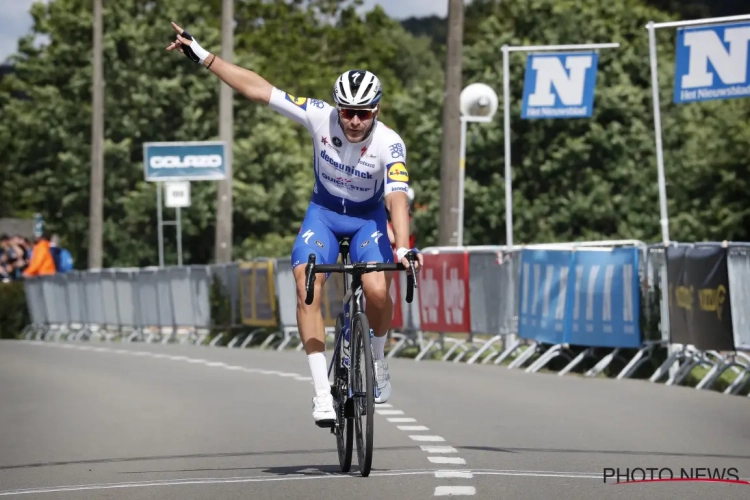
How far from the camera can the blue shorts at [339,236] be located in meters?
10.4

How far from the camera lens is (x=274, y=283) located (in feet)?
92.9

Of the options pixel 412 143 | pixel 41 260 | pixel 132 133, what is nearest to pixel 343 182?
pixel 41 260

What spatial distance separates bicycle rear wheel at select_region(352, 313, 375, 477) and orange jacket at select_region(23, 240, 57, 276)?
29.6 meters

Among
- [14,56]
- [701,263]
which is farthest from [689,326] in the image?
[14,56]

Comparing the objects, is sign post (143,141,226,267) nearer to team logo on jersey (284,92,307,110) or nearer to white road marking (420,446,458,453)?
white road marking (420,446,458,453)

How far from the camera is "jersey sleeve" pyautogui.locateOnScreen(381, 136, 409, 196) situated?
10266 millimetres

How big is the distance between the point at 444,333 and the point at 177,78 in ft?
143

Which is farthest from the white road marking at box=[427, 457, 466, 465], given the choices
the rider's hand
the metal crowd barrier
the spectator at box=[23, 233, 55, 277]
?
the spectator at box=[23, 233, 55, 277]

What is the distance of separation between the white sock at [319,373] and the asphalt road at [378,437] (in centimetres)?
45

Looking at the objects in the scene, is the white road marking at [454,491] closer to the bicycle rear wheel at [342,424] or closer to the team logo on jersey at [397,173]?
the bicycle rear wheel at [342,424]

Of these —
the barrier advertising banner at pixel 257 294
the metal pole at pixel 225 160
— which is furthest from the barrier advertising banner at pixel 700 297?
the metal pole at pixel 225 160

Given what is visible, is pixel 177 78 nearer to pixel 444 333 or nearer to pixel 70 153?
pixel 70 153

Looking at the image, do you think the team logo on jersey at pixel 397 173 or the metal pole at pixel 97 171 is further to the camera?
the metal pole at pixel 97 171

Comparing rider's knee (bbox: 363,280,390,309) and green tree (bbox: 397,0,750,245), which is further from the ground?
green tree (bbox: 397,0,750,245)
